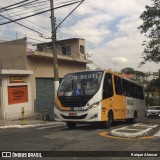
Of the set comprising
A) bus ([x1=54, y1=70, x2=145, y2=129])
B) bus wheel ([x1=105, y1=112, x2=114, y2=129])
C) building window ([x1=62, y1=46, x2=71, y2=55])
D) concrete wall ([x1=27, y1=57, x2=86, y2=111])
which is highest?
building window ([x1=62, y1=46, x2=71, y2=55])

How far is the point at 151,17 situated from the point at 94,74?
1949 centimetres

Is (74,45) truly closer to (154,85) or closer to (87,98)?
(154,85)

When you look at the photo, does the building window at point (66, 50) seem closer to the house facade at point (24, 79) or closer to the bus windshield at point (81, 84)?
the house facade at point (24, 79)

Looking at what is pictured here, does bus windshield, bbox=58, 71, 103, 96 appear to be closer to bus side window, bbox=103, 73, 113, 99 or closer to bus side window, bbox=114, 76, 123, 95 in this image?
bus side window, bbox=103, 73, 113, 99

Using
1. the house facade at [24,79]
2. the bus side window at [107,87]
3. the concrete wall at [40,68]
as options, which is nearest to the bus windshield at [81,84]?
the bus side window at [107,87]

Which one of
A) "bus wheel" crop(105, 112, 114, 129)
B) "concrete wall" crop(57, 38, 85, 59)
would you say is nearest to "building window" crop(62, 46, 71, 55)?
"concrete wall" crop(57, 38, 85, 59)

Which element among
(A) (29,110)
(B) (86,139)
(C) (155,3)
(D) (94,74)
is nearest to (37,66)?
(A) (29,110)

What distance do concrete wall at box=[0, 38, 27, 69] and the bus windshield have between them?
511 inches

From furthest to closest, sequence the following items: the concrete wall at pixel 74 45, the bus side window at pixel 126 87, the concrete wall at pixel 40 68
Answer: the concrete wall at pixel 74 45 < the concrete wall at pixel 40 68 < the bus side window at pixel 126 87

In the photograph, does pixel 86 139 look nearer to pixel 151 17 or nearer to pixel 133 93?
pixel 133 93

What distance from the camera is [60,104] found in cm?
1653

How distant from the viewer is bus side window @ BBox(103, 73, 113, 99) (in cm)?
1682

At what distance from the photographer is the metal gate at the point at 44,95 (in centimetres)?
3150

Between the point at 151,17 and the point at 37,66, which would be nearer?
the point at 37,66
